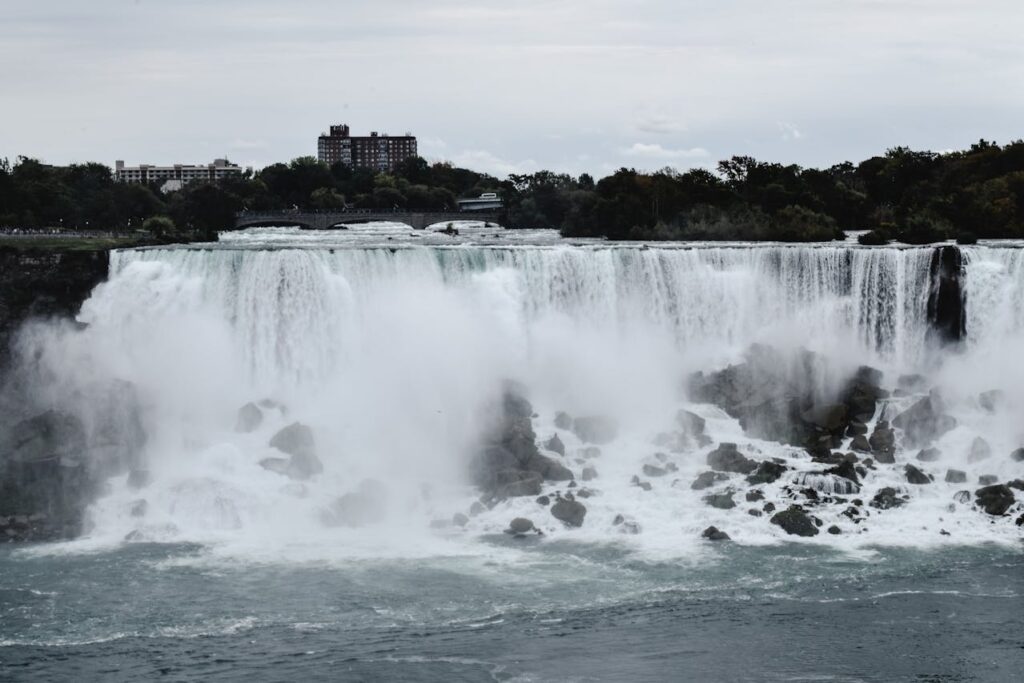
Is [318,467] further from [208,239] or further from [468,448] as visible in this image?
[208,239]

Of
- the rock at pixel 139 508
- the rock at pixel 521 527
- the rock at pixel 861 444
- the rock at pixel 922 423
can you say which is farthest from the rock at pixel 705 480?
the rock at pixel 139 508

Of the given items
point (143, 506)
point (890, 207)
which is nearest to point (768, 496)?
point (143, 506)

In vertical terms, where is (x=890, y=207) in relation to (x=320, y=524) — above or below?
above

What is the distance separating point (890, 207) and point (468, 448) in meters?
43.1

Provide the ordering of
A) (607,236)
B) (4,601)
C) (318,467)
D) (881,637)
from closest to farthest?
1. (881,637)
2. (4,601)
3. (318,467)
4. (607,236)

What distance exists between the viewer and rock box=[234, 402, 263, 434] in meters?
34.2

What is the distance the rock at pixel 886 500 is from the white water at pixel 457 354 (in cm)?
50

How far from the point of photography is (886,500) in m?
30.8

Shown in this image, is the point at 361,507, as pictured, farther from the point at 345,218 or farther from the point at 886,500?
the point at 345,218

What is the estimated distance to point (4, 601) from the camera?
25062mm

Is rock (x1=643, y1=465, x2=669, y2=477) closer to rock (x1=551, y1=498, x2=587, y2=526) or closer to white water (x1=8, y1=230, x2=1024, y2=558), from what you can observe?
white water (x1=8, y1=230, x2=1024, y2=558)

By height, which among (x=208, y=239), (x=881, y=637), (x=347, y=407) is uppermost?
(x=208, y=239)

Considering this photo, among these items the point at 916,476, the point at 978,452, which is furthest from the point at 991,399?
the point at 916,476

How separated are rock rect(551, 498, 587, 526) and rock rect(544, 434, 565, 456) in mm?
3230
